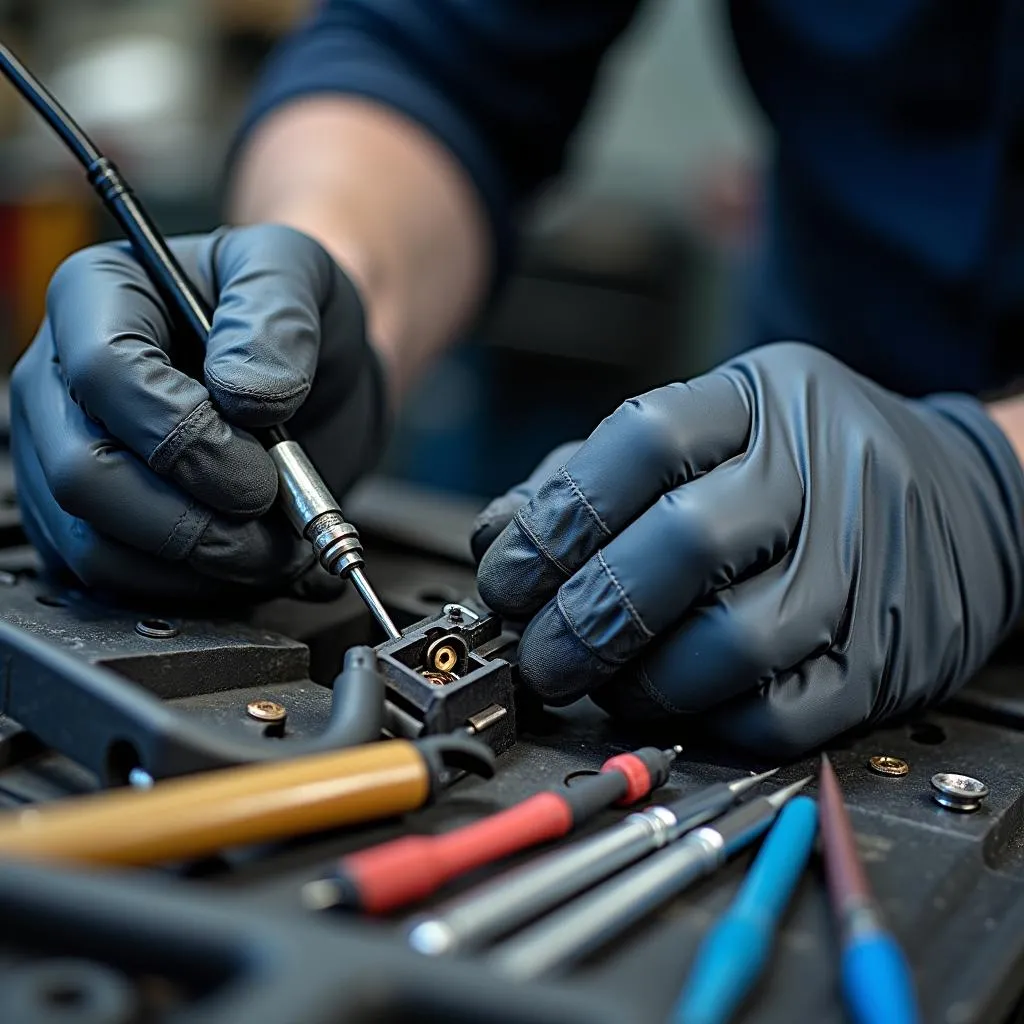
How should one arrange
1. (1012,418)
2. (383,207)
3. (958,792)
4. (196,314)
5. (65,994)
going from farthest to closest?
(383,207) → (1012,418) → (196,314) → (958,792) → (65,994)

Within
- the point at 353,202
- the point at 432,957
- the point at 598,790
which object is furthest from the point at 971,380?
the point at 432,957

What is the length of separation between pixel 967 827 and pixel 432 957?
0.30m

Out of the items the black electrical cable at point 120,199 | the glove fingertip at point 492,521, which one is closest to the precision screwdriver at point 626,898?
the glove fingertip at point 492,521

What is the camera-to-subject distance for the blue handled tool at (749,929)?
1.19ft

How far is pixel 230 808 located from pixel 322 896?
0.14ft

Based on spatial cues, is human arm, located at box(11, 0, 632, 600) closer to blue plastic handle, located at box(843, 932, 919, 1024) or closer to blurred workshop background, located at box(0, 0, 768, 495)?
blue plastic handle, located at box(843, 932, 919, 1024)

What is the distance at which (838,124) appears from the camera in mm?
1172

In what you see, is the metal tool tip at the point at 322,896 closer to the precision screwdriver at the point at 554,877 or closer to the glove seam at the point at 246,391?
the precision screwdriver at the point at 554,877

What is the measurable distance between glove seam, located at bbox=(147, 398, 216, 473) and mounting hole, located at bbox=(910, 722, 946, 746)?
16.3 inches

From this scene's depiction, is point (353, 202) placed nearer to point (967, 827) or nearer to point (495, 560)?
point (495, 560)

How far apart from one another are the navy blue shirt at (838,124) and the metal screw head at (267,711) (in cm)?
80

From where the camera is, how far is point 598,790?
48 centimetres

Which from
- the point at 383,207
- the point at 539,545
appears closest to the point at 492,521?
the point at 539,545

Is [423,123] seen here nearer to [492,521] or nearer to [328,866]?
[492,521]
